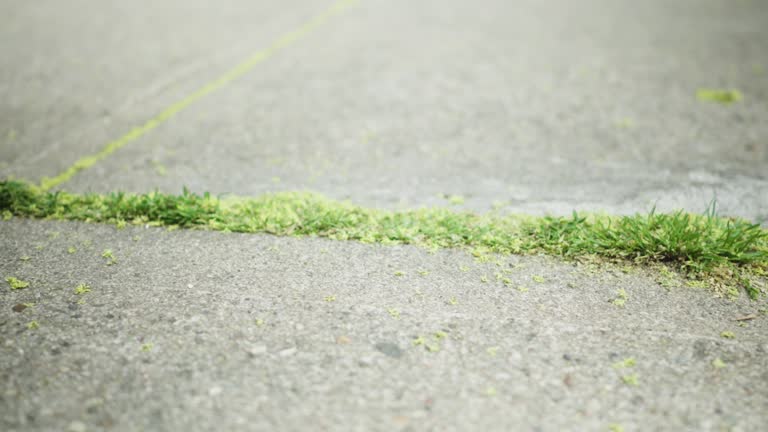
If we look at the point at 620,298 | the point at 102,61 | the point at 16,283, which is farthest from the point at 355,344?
the point at 102,61

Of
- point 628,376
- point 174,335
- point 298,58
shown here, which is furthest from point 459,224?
point 298,58

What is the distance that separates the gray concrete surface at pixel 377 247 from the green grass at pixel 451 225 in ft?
0.48

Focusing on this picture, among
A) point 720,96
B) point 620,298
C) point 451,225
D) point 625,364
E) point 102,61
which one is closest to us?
point 625,364

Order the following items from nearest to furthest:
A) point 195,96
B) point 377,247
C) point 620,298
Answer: point 620,298, point 377,247, point 195,96

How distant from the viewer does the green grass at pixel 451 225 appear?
2760 mm

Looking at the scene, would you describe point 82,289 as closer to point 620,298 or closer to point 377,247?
point 377,247

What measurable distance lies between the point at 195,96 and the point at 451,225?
359 cm

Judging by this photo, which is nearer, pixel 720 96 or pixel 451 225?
pixel 451 225

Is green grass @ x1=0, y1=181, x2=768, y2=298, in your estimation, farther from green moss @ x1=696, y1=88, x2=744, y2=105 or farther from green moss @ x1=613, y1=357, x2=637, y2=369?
green moss @ x1=696, y1=88, x2=744, y2=105

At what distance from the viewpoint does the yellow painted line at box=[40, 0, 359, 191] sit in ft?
12.9

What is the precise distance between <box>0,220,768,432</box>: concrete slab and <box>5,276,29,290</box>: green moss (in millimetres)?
46

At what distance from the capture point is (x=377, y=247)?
2.95 metres

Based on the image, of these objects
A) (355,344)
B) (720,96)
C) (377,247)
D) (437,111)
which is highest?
(720,96)

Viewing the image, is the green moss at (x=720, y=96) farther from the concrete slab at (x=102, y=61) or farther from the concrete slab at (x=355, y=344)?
the concrete slab at (x=102, y=61)
